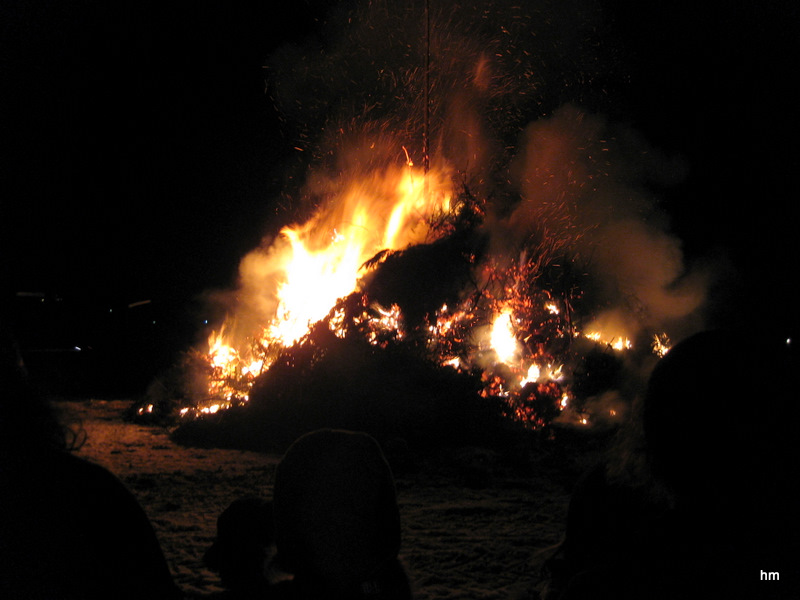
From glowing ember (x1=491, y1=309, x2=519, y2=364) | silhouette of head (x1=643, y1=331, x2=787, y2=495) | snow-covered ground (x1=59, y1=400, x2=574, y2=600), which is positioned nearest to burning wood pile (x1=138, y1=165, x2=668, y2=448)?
glowing ember (x1=491, y1=309, x2=519, y2=364)

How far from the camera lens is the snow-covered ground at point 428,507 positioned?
4.27 metres

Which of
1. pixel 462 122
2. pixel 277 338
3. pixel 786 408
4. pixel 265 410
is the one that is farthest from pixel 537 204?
pixel 786 408

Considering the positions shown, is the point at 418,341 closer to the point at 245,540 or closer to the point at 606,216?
the point at 245,540

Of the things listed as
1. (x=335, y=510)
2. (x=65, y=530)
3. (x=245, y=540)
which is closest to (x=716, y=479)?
(x=335, y=510)

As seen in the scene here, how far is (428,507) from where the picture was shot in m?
5.90

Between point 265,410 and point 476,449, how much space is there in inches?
134

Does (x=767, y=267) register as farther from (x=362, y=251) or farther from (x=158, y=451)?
(x=158, y=451)

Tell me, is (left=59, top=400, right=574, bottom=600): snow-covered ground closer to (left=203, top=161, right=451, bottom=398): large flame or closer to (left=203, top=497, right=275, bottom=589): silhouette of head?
(left=203, top=497, right=275, bottom=589): silhouette of head

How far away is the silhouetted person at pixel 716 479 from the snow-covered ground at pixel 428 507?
809mm

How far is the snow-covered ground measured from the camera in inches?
168

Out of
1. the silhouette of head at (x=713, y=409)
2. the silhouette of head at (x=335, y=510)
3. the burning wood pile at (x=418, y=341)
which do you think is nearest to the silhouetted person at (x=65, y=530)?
the silhouette of head at (x=335, y=510)

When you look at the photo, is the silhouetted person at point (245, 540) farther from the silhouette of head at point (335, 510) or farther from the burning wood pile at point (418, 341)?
the burning wood pile at point (418, 341)

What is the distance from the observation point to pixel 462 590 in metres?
4.06

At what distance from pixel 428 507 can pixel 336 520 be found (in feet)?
14.3
